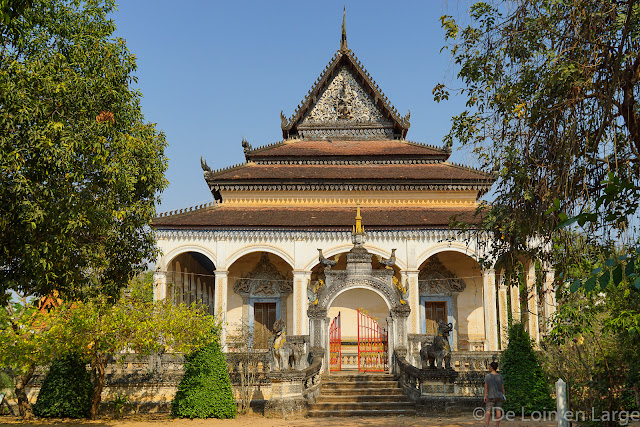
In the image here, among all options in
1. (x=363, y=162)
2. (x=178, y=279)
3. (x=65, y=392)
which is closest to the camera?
(x=65, y=392)

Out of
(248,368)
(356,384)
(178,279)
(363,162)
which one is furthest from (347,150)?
(356,384)

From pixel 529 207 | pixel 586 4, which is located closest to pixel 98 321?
pixel 529 207

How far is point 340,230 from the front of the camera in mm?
25188

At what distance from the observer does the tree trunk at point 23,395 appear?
16312 millimetres

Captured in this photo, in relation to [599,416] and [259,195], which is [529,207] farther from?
[259,195]

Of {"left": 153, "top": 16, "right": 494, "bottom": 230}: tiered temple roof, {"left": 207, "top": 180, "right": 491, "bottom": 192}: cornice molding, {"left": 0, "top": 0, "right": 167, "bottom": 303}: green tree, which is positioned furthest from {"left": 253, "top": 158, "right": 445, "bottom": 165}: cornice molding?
{"left": 0, "top": 0, "right": 167, "bottom": 303}: green tree

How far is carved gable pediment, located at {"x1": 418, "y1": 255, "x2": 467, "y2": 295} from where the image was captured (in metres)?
27.8

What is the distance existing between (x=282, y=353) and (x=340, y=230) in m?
9.86

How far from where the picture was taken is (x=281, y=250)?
2539 cm

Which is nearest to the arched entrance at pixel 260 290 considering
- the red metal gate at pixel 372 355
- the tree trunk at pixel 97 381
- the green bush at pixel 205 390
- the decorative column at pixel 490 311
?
the decorative column at pixel 490 311

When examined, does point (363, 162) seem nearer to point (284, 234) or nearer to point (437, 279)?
point (437, 279)

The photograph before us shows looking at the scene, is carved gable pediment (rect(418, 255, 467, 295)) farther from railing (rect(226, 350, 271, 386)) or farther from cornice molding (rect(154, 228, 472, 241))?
railing (rect(226, 350, 271, 386))

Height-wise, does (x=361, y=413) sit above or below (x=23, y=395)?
below

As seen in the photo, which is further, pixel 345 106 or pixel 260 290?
pixel 345 106
